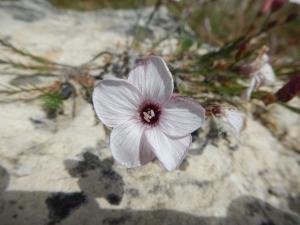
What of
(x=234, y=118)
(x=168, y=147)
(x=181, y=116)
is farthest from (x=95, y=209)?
(x=234, y=118)

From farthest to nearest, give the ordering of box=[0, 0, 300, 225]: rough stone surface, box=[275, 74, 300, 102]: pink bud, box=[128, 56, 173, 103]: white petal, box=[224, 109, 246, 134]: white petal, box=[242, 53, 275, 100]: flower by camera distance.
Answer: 1. box=[242, 53, 275, 100]: flower
2. box=[275, 74, 300, 102]: pink bud
3. box=[224, 109, 246, 134]: white petal
4. box=[0, 0, 300, 225]: rough stone surface
5. box=[128, 56, 173, 103]: white petal

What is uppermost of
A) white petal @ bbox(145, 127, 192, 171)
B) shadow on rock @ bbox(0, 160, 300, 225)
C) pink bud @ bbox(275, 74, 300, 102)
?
pink bud @ bbox(275, 74, 300, 102)

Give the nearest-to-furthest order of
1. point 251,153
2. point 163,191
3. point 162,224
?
point 162,224 → point 163,191 → point 251,153

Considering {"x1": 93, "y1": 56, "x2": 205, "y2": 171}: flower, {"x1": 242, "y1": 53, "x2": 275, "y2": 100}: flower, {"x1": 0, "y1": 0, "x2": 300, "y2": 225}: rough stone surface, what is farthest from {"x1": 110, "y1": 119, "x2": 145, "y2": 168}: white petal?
{"x1": 242, "y1": 53, "x2": 275, "y2": 100}: flower

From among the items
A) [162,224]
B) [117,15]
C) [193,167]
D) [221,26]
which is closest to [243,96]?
[193,167]

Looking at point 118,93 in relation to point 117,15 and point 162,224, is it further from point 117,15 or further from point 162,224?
point 117,15

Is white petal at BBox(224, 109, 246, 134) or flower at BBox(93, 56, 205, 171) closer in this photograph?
flower at BBox(93, 56, 205, 171)

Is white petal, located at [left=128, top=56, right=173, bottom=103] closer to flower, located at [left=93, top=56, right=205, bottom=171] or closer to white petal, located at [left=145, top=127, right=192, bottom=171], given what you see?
flower, located at [left=93, top=56, right=205, bottom=171]
